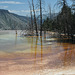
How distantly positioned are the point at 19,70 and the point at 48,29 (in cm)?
3217

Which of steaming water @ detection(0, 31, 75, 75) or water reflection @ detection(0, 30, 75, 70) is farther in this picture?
water reflection @ detection(0, 30, 75, 70)

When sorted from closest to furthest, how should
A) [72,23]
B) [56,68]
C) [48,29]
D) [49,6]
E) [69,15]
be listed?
[56,68] → [72,23] → [69,15] → [48,29] → [49,6]

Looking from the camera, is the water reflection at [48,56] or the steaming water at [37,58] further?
the water reflection at [48,56]

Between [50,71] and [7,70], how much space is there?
175cm

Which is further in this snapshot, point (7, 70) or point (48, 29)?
point (48, 29)

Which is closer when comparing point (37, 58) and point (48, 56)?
point (37, 58)

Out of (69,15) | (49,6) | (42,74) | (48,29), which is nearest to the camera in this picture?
(42,74)

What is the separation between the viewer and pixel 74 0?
593 inches

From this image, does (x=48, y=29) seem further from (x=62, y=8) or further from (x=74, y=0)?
(x=74, y=0)

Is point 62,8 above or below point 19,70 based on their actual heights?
above

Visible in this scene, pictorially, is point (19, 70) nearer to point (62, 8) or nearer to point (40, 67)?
point (40, 67)

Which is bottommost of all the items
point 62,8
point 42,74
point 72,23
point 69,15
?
point 42,74

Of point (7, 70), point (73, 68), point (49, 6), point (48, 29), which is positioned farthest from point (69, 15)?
point (49, 6)

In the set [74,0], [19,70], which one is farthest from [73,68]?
[74,0]
